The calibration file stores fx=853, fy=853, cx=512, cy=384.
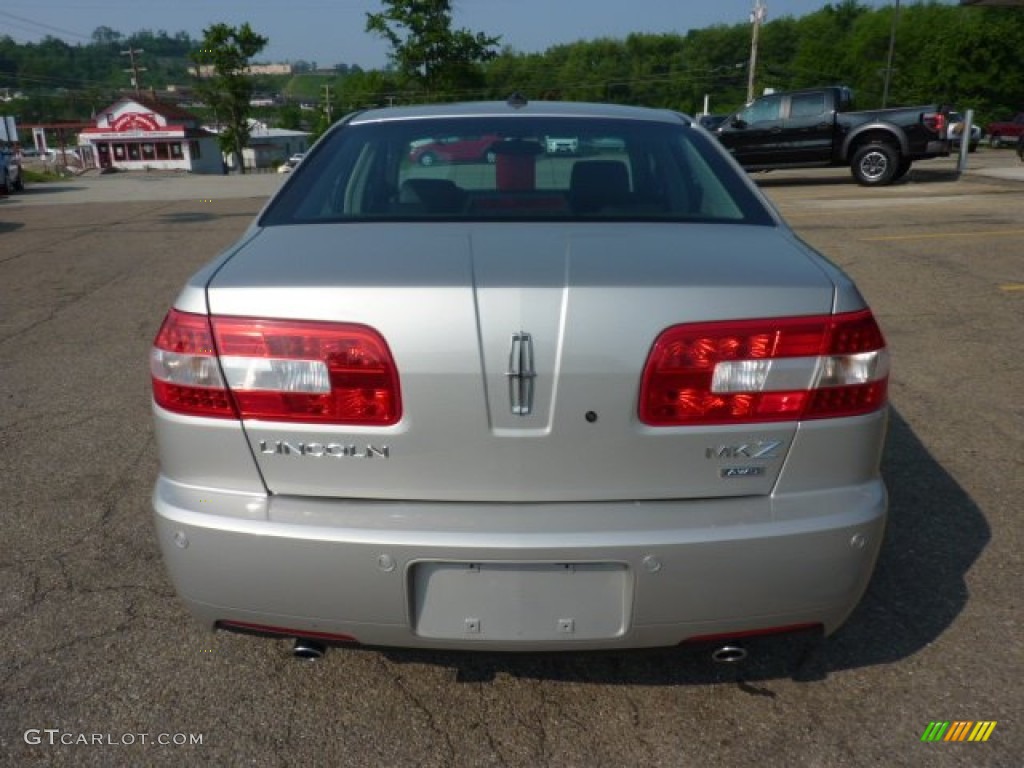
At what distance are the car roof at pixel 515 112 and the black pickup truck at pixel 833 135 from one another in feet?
45.8

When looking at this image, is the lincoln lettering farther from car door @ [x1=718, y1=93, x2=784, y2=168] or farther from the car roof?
car door @ [x1=718, y1=93, x2=784, y2=168]

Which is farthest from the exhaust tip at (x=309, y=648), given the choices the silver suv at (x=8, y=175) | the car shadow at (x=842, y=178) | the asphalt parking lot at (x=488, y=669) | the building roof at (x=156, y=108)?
the building roof at (x=156, y=108)

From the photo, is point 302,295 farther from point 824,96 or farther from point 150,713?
point 824,96

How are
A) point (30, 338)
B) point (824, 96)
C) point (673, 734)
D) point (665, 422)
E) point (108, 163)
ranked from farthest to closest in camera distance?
point (108, 163), point (824, 96), point (30, 338), point (673, 734), point (665, 422)

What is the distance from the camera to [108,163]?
2509 inches

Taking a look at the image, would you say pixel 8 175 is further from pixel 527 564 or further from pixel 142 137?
pixel 142 137

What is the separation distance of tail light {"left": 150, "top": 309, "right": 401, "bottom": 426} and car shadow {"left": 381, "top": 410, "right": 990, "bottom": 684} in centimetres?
64

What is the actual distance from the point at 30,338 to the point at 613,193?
5.36m

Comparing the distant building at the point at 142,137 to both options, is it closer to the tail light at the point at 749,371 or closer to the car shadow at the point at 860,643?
the car shadow at the point at 860,643

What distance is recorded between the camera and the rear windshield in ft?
8.54

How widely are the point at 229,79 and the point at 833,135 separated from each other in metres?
48.2

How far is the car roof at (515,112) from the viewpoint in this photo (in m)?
3.10

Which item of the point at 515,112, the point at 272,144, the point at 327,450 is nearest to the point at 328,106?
the point at 272,144

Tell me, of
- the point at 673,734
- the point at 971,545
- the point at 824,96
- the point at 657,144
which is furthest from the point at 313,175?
the point at 824,96
